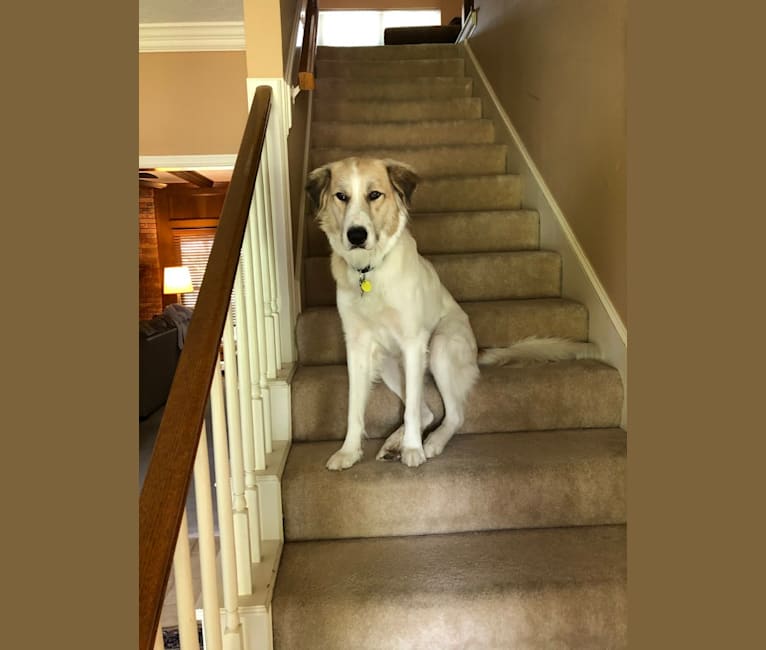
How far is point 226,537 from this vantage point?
119 centimetres

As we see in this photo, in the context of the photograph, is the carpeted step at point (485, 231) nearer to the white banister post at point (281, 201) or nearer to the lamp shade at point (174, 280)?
the white banister post at point (281, 201)

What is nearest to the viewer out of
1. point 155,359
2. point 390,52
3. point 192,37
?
point 192,37

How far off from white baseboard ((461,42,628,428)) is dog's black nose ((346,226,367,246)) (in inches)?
29.9

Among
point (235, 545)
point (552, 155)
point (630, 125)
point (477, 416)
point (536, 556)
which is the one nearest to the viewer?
point (630, 125)

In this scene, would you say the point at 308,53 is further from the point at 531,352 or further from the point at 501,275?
the point at 531,352

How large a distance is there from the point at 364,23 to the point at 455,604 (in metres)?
7.31

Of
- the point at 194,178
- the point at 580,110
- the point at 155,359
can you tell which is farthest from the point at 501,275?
the point at 194,178

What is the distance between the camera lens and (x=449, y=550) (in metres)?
1.54

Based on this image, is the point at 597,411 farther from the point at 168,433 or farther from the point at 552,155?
the point at 168,433

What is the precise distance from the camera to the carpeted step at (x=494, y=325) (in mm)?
2148

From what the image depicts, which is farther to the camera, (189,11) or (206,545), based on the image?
(189,11)

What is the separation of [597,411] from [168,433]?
1494mm

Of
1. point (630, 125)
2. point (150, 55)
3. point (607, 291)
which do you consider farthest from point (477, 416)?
point (150, 55)

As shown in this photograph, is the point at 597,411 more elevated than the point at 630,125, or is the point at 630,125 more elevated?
the point at 630,125
